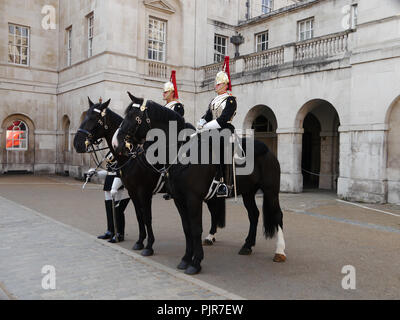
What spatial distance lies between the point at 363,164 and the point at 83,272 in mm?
10857

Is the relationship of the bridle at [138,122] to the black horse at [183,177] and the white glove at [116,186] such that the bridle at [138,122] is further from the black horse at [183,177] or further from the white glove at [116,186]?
the white glove at [116,186]

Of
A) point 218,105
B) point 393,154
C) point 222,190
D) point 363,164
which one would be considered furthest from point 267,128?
point 222,190

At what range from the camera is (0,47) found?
69.2ft

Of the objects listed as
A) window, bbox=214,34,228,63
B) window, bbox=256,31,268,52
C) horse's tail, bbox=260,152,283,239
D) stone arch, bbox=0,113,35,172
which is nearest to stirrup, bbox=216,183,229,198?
horse's tail, bbox=260,152,283,239

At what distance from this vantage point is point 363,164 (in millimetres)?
12727

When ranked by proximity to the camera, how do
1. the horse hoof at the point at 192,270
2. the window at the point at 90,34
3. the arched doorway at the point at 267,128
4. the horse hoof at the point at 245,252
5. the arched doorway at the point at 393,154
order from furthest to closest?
the arched doorway at the point at 267,128, the window at the point at 90,34, the arched doorway at the point at 393,154, the horse hoof at the point at 245,252, the horse hoof at the point at 192,270

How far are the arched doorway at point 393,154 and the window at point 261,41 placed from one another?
1020 centimetres

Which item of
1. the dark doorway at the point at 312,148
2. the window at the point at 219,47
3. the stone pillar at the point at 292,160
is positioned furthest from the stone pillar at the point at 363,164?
the window at the point at 219,47

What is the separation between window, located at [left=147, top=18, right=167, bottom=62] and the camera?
19.9 metres

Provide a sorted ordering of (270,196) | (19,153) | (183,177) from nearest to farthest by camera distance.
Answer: (183,177)
(270,196)
(19,153)

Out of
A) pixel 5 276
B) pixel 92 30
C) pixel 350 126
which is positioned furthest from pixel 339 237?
pixel 92 30

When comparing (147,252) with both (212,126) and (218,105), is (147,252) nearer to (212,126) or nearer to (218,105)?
(212,126)

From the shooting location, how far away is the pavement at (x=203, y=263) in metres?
4.22
